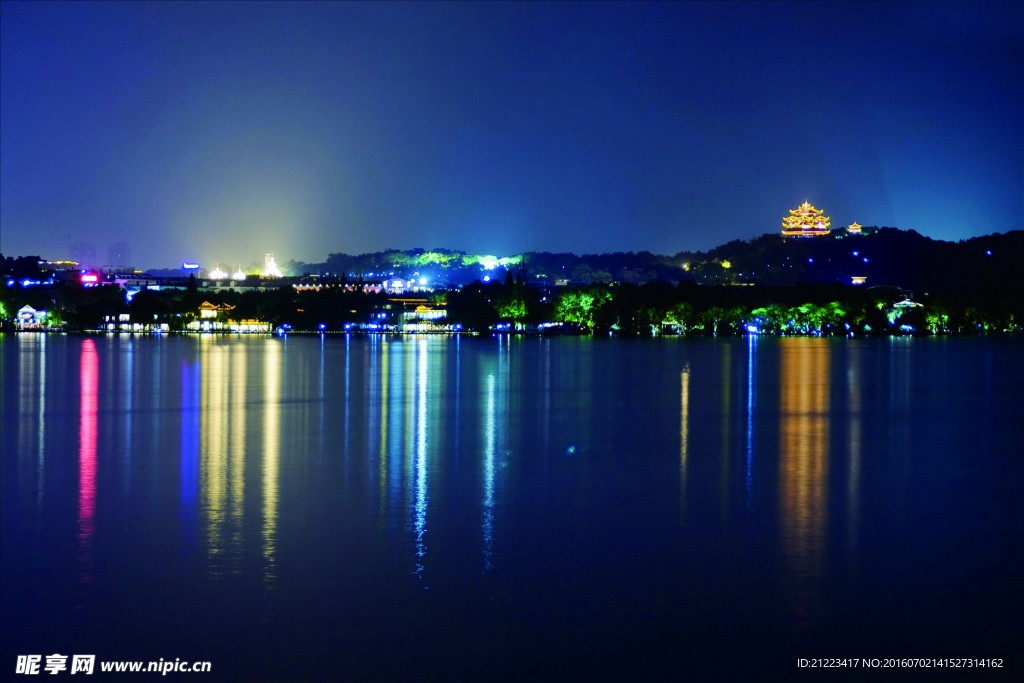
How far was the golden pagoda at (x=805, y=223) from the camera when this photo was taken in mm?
164125

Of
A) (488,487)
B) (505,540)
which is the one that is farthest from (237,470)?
(505,540)

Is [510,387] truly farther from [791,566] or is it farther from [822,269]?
[822,269]

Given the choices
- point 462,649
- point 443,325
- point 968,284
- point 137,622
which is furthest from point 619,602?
point 968,284

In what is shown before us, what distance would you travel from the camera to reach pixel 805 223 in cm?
16412

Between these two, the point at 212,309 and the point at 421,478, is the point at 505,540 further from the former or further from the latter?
the point at 212,309

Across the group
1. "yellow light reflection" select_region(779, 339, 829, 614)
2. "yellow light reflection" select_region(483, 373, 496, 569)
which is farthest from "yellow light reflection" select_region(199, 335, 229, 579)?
"yellow light reflection" select_region(779, 339, 829, 614)

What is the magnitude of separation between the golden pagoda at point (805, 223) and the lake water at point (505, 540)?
495ft

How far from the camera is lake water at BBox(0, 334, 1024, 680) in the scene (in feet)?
20.9

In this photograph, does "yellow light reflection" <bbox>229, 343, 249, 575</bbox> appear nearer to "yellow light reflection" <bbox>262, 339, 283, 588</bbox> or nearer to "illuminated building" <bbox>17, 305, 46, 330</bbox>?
"yellow light reflection" <bbox>262, 339, 283, 588</bbox>

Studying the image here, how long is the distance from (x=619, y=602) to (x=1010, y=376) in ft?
93.4

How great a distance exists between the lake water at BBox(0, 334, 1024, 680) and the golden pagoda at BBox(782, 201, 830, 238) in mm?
150991

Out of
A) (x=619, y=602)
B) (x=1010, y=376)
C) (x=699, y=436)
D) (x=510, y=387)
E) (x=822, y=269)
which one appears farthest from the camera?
(x=822, y=269)

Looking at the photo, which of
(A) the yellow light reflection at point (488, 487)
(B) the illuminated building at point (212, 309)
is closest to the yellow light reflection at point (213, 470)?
(A) the yellow light reflection at point (488, 487)

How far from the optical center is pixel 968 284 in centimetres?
11344
